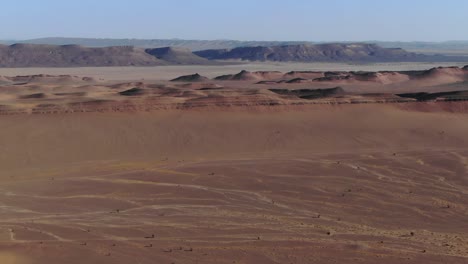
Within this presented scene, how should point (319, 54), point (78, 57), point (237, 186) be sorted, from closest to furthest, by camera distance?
1. point (237, 186)
2. point (78, 57)
3. point (319, 54)

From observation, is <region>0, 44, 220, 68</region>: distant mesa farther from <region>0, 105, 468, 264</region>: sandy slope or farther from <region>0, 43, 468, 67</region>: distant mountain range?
<region>0, 105, 468, 264</region>: sandy slope

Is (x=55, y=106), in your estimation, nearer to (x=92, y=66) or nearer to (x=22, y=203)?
(x=22, y=203)

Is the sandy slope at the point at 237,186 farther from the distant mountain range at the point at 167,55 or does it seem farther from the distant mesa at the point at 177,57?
the distant mesa at the point at 177,57

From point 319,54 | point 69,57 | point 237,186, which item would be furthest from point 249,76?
point 319,54

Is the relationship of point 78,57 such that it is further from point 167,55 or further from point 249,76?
point 249,76

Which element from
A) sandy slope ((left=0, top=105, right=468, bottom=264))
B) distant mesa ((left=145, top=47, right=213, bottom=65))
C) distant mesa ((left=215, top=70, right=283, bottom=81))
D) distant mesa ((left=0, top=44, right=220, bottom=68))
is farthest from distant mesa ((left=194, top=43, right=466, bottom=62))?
sandy slope ((left=0, top=105, right=468, bottom=264))

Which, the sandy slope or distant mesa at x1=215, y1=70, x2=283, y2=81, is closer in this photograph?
the sandy slope

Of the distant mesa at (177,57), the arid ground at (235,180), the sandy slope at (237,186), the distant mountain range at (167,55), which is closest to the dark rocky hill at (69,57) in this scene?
the distant mountain range at (167,55)
